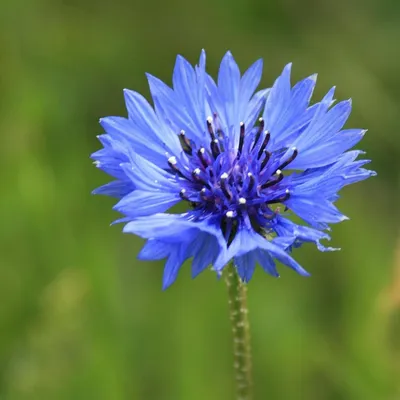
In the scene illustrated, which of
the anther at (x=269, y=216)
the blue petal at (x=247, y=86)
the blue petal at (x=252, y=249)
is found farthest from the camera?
the blue petal at (x=247, y=86)

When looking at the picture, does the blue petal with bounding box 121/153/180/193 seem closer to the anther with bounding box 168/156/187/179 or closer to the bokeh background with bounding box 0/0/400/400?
the anther with bounding box 168/156/187/179

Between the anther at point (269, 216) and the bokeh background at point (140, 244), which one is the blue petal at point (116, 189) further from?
the bokeh background at point (140, 244)

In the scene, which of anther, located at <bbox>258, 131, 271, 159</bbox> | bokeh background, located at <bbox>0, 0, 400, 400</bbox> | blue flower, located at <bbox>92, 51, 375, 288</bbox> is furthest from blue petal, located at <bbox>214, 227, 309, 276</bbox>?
bokeh background, located at <bbox>0, 0, 400, 400</bbox>

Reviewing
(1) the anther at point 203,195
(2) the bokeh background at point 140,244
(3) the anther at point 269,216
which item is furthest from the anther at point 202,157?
(2) the bokeh background at point 140,244

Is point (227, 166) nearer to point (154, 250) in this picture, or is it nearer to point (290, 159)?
point (290, 159)

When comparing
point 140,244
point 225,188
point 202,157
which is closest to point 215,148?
point 202,157

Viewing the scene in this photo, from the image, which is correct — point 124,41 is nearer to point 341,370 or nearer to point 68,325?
point 68,325
